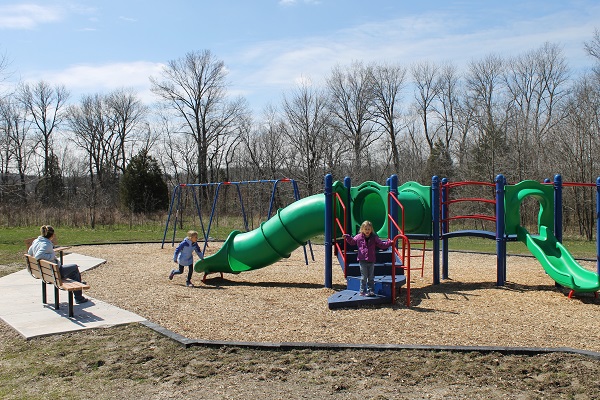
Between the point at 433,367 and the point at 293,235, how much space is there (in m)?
5.43

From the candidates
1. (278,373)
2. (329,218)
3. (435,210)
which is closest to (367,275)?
(329,218)

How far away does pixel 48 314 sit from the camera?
312 inches

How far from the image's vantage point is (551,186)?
34.2 ft

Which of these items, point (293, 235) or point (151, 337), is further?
point (293, 235)

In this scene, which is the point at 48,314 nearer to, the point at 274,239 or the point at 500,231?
the point at 274,239

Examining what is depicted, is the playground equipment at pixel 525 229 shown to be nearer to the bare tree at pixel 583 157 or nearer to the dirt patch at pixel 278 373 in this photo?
the dirt patch at pixel 278 373

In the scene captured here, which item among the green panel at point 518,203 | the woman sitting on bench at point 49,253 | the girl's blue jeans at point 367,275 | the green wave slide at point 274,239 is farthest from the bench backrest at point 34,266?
the green panel at point 518,203

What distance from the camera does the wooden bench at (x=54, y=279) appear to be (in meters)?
7.72

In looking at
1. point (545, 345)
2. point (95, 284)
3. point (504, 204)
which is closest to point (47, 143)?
point (95, 284)

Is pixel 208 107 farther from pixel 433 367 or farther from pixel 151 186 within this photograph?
pixel 433 367

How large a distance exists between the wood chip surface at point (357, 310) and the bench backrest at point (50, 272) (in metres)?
1.08

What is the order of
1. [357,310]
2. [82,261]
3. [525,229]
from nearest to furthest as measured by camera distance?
[357,310]
[525,229]
[82,261]

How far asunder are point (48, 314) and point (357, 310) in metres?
4.35

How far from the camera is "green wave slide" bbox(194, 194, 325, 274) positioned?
407 inches
